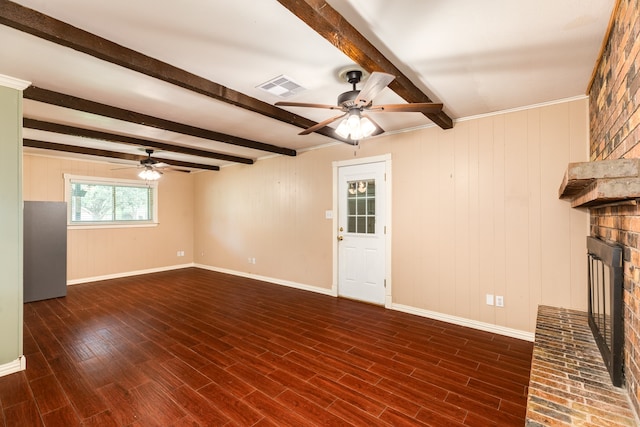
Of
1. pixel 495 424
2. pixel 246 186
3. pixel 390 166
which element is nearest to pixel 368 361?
pixel 495 424

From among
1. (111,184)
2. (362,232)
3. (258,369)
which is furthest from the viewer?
(111,184)

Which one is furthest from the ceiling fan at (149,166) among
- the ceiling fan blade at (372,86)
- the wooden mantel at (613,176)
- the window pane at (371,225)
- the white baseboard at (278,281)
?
the wooden mantel at (613,176)

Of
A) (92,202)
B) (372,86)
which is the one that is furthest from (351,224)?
(92,202)

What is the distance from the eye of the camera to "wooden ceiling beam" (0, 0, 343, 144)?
1684 mm

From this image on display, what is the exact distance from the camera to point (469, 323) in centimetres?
352

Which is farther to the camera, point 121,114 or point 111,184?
point 111,184

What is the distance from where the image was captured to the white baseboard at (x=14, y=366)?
245 centimetres

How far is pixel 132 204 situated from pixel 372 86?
Answer: 21.3 feet

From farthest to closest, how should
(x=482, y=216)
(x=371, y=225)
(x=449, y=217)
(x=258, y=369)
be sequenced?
(x=371, y=225) < (x=449, y=217) < (x=482, y=216) < (x=258, y=369)

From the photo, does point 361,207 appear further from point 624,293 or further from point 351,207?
point 624,293

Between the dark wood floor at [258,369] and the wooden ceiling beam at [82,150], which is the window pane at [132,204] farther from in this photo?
the dark wood floor at [258,369]

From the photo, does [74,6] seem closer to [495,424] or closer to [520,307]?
[495,424]

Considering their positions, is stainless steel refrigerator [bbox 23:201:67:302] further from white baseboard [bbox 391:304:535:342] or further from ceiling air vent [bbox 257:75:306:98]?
white baseboard [bbox 391:304:535:342]

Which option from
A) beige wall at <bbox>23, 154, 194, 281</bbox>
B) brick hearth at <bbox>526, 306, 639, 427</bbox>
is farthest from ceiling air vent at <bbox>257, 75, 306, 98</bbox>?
beige wall at <bbox>23, 154, 194, 281</bbox>
